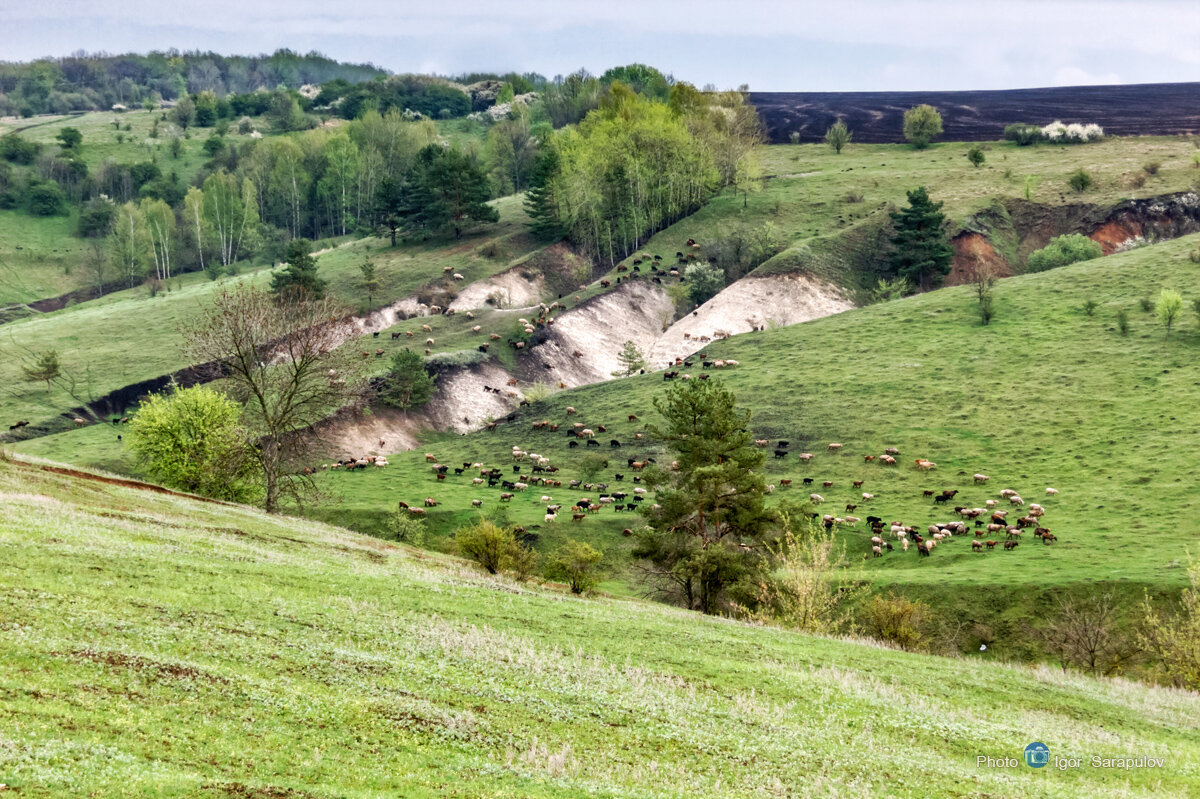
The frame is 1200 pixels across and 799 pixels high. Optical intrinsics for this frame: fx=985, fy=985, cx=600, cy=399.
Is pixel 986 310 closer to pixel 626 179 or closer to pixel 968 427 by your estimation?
pixel 968 427

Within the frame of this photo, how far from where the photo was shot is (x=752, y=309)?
130500 mm

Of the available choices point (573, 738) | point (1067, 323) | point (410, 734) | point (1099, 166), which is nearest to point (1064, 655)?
point (573, 738)

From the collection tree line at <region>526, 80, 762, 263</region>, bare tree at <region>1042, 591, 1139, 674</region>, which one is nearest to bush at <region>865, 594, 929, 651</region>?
bare tree at <region>1042, 591, 1139, 674</region>

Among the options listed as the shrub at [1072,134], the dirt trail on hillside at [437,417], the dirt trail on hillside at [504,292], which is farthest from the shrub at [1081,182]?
the dirt trail on hillside at [437,417]

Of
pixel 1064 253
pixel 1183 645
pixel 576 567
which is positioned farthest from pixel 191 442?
pixel 1064 253

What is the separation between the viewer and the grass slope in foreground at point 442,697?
16.7 metres

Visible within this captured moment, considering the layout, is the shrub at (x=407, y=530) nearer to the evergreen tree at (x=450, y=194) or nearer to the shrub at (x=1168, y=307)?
the shrub at (x=1168, y=307)

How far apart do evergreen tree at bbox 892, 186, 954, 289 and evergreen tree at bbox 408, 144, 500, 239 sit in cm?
6571

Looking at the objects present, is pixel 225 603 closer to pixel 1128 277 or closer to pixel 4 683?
pixel 4 683

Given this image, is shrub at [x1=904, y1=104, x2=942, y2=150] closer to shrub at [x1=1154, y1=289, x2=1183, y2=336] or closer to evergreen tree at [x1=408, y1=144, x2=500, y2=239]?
evergreen tree at [x1=408, y1=144, x2=500, y2=239]

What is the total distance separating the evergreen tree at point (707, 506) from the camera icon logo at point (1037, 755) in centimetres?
2566

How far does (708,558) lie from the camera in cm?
5075

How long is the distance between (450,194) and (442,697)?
14762cm

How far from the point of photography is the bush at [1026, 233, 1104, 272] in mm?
131375
